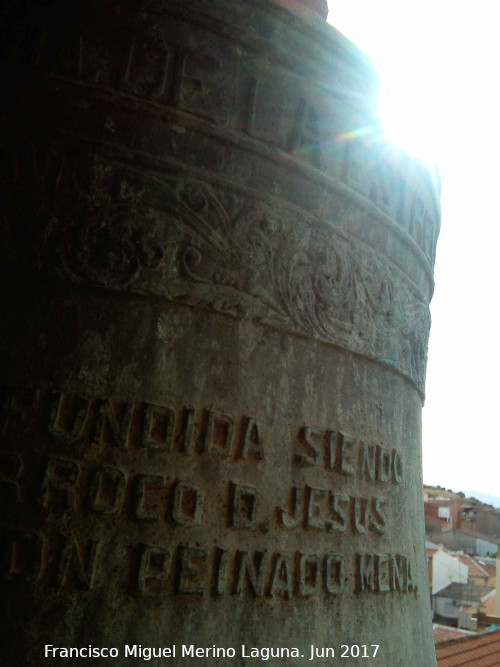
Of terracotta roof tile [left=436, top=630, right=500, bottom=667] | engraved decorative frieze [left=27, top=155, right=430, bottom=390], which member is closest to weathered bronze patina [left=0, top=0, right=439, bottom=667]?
engraved decorative frieze [left=27, top=155, right=430, bottom=390]

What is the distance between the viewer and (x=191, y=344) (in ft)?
5.09

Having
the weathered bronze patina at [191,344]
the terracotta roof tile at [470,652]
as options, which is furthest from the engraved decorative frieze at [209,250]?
the terracotta roof tile at [470,652]

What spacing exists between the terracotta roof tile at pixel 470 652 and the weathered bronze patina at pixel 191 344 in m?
7.12

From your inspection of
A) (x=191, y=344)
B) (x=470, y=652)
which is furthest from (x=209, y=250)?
(x=470, y=652)

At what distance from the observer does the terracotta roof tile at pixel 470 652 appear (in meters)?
7.95

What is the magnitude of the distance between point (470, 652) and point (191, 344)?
866 centimetres

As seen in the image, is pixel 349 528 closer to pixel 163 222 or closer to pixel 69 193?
pixel 163 222

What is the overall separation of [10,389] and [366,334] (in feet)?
3.25

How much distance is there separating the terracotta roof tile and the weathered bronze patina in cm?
712

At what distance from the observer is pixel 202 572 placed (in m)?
1.43

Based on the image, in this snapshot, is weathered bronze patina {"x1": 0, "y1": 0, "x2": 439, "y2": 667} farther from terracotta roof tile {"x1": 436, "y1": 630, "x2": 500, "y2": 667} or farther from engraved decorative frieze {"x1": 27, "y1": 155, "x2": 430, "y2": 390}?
terracotta roof tile {"x1": 436, "y1": 630, "x2": 500, "y2": 667}

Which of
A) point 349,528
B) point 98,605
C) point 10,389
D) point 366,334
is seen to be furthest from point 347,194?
point 98,605

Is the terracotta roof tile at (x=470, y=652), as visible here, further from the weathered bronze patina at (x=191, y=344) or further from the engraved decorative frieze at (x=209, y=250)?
the engraved decorative frieze at (x=209, y=250)

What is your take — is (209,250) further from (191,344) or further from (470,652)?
(470,652)
